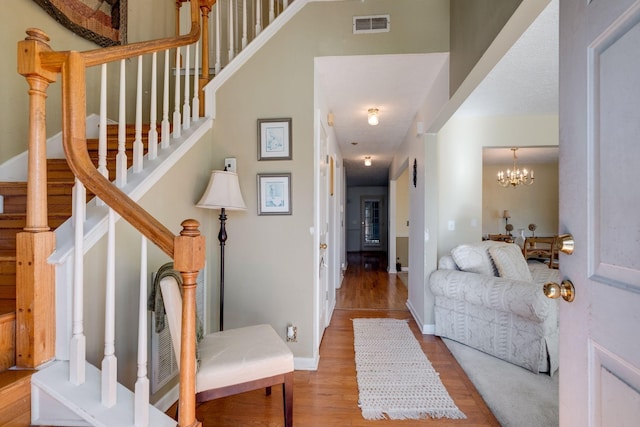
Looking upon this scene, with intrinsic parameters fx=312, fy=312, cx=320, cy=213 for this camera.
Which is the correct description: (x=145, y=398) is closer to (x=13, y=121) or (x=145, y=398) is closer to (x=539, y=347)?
(x=13, y=121)

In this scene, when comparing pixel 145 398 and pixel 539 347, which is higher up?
pixel 145 398

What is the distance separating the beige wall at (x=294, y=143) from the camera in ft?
7.89

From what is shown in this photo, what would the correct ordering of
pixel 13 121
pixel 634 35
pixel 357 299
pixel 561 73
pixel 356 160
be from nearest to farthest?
pixel 634 35
pixel 561 73
pixel 13 121
pixel 357 299
pixel 356 160

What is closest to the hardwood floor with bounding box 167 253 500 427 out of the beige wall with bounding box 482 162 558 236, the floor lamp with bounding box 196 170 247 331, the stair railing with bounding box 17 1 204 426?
the floor lamp with bounding box 196 170 247 331

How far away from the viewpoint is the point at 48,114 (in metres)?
2.21

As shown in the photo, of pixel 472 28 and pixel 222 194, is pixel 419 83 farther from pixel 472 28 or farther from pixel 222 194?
pixel 222 194

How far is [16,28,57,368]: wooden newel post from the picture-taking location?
3.63ft

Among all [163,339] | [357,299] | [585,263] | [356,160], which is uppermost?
[356,160]

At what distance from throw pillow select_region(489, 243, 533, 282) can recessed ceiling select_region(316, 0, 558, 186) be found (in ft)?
5.08

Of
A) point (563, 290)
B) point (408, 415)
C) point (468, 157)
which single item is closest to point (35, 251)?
point (563, 290)

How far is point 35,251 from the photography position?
112 cm

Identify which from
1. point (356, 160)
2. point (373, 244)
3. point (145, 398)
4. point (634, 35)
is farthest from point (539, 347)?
point (373, 244)

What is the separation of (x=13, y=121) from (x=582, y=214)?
3.03 meters

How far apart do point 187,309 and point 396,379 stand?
1727 millimetres
